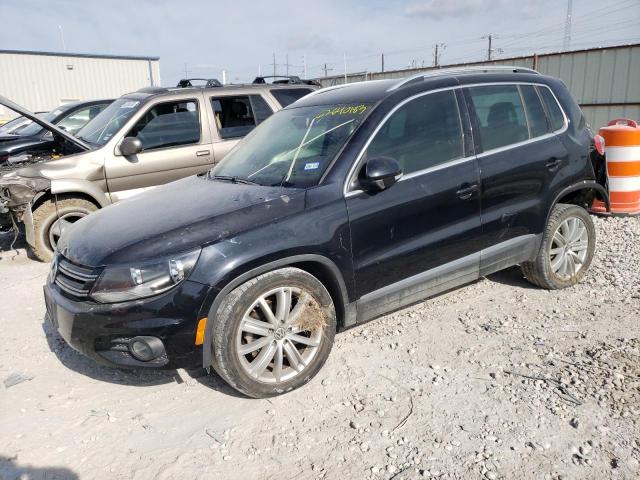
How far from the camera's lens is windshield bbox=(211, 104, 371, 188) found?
343cm

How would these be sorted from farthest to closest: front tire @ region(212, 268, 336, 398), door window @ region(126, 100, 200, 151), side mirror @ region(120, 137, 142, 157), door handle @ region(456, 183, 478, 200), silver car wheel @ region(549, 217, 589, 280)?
1. door window @ region(126, 100, 200, 151)
2. side mirror @ region(120, 137, 142, 157)
3. silver car wheel @ region(549, 217, 589, 280)
4. door handle @ region(456, 183, 478, 200)
5. front tire @ region(212, 268, 336, 398)

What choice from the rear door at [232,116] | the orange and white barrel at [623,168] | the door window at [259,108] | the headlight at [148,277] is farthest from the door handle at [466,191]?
the door window at [259,108]

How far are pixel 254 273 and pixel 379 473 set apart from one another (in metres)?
1.21

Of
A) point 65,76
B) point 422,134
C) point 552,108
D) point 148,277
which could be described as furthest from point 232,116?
point 65,76

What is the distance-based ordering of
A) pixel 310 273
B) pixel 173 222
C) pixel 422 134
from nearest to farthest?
pixel 173 222 → pixel 310 273 → pixel 422 134

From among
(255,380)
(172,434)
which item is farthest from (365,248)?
(172,434)

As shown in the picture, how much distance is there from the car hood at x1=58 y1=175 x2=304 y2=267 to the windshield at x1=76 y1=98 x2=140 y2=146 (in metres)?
2.86

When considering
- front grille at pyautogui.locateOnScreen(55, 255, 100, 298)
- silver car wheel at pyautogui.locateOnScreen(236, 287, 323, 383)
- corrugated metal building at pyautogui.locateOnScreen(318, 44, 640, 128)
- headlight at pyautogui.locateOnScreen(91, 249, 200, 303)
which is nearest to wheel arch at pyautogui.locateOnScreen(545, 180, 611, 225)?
silver car wheel at pyautogui.locateOnScreen(236, 287, 323, 383)

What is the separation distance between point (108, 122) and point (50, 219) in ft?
4.75

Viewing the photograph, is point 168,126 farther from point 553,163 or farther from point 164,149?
point 553,163

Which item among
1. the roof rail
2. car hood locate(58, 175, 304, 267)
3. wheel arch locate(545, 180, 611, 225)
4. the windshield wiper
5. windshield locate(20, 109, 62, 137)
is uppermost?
the roof rail

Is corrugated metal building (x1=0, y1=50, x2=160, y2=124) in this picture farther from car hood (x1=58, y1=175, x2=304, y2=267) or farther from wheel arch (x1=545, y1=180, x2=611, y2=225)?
wheel arch (x1=545, y1=180, x2=611, y2=225)

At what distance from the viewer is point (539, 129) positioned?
4.17 meters

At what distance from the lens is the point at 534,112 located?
4207 mm
